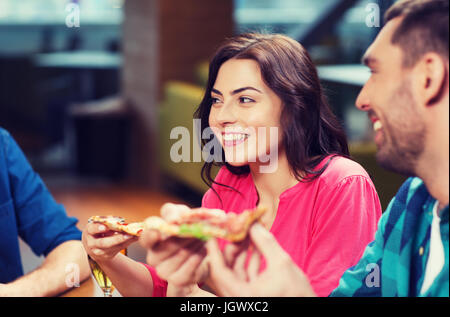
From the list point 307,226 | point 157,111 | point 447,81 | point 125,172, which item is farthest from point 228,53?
point 125,172

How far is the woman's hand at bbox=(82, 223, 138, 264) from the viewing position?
1.22 metres

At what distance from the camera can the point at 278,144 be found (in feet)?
4.85

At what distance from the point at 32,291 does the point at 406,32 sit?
0.91 metres

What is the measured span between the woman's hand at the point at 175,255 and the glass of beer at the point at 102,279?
1.29 feet

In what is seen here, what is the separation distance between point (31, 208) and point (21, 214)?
0.10ft

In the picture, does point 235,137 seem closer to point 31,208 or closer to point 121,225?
point 121,225

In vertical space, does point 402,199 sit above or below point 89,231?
above

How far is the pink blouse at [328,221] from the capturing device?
50.4 inches

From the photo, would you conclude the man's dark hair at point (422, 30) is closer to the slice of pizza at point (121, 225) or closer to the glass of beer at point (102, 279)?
the slice of pizza at point (121, 225)

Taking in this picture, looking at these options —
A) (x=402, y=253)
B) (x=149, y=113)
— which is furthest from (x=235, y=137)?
(x=149, y=113)

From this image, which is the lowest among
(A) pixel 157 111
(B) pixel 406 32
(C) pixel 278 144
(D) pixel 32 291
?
(A) pixel 157 111

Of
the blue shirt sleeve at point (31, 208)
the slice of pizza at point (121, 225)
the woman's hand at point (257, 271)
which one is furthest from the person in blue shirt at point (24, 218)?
the woman's hand at point (257, 271)

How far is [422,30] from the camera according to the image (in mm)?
886

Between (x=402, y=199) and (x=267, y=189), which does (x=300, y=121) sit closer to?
(x=267, y=189)
